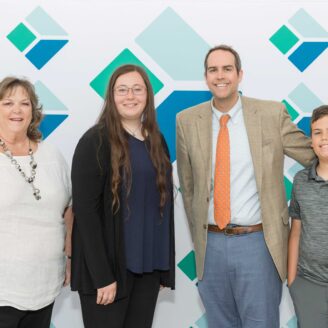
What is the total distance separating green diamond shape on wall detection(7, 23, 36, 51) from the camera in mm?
2457

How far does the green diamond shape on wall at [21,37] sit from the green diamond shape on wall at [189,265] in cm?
150

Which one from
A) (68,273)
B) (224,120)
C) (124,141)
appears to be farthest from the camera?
(224,120)

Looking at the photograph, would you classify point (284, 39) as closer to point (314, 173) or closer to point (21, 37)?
point (314, 173)

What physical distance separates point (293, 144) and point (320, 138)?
17 cm

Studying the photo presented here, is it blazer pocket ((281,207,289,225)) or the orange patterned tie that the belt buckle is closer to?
the orange patterned tie

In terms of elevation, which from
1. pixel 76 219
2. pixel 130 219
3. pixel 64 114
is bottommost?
pixel 130 219

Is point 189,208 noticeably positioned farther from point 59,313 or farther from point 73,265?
point 59,313

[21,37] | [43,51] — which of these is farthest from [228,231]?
[21,37]

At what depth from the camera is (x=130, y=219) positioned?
5.32 ft

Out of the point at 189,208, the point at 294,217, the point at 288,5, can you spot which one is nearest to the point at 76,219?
the point at 189,208

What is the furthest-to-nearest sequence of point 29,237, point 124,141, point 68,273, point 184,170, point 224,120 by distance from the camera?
point 184,170 < point 224,120 < point 68,273 < point 124,141 < point 29,237

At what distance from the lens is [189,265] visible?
8.36 ft

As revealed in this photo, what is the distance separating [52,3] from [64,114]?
2.01 ft

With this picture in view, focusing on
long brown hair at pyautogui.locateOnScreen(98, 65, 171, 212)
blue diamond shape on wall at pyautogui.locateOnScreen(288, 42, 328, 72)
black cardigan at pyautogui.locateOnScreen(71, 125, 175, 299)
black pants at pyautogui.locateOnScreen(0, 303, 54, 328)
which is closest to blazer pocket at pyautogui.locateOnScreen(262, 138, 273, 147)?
long brown hair at pyautogui.locateOnScreen(98, 65, 171, 212)
